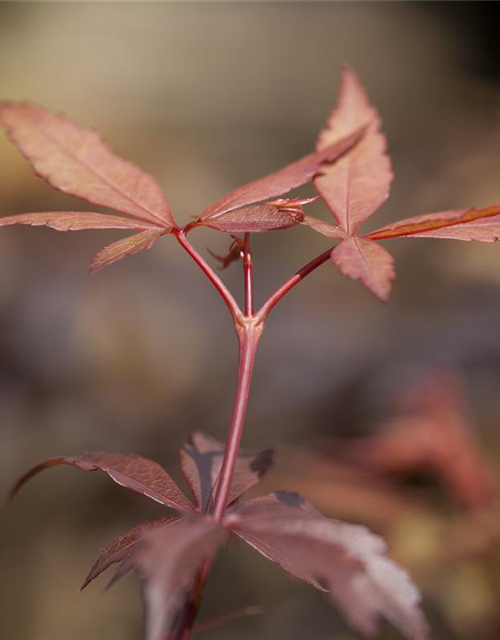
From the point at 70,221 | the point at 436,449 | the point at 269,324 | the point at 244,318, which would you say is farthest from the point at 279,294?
the point at 269,324

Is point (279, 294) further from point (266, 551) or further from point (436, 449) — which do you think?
point (436, 449)

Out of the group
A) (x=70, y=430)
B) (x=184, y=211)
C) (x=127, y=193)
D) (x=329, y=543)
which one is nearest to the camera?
(x=329, y=543)

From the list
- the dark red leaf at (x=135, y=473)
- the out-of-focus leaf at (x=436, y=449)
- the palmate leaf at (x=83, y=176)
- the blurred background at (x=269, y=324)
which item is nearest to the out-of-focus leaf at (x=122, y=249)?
the palmate leaf at (x=83, y=176)

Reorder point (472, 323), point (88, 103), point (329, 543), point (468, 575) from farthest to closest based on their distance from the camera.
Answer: point (88, 103), point (472, 323), point (468, 575), point (329, 543)

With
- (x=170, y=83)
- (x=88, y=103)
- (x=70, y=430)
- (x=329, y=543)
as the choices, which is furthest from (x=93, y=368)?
(x=170, y=83)

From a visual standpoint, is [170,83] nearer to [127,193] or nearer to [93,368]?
[93,368]

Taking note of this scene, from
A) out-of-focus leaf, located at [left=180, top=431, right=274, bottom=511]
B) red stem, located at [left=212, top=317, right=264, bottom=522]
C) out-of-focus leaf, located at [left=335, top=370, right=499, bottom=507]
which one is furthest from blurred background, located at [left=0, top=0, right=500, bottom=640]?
red stem, located at [left=212, top=317, right=264, bottom=522]

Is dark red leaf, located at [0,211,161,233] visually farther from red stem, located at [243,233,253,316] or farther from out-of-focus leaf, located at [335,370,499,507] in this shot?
out-of-focus leaf, located at [335,370,499,507]
